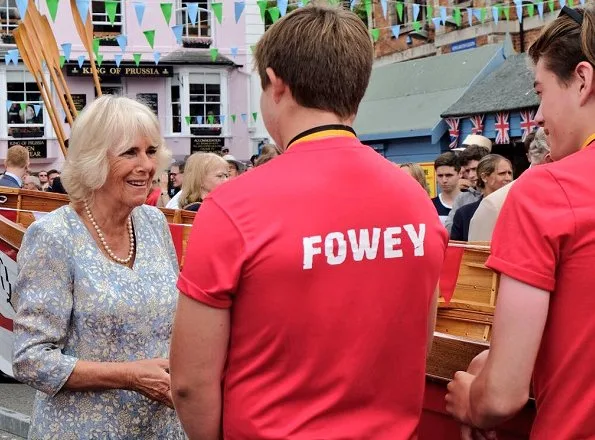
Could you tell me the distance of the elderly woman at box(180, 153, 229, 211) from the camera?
318 inches

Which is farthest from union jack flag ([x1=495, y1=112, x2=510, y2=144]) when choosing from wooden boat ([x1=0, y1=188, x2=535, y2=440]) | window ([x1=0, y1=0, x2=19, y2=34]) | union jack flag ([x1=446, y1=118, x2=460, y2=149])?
window ([x1=0, y1=0, x2=19, y2=34])

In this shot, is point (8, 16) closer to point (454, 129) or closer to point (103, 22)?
point (103, 22)

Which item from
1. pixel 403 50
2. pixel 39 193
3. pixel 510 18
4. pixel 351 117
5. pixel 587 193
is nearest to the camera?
pixel 587 193

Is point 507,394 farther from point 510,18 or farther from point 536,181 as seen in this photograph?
point 510,18

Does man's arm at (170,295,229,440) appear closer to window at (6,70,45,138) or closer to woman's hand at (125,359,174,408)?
woman's hand at (125,359,174,408)

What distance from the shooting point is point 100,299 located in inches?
112

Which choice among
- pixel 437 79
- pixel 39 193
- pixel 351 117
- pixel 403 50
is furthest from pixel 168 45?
pixel 351 117

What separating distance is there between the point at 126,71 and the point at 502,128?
1865 centimetres

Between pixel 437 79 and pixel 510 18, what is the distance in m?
2.01

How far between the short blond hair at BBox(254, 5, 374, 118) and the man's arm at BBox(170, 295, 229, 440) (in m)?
0.48

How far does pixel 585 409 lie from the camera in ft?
6.61

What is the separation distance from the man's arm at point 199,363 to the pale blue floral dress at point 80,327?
31.6 inches

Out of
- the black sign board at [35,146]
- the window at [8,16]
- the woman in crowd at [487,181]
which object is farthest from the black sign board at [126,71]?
the woman in crowd at [487,181]

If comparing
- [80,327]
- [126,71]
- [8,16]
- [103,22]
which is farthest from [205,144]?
[80,327]
